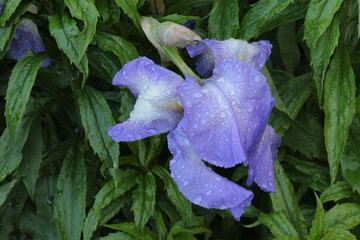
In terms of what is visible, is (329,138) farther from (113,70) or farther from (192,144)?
(113,70)

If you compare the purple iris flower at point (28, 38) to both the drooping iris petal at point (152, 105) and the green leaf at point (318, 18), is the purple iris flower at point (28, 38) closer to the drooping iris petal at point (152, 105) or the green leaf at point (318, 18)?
the drooping iris petal at point (152, 105)

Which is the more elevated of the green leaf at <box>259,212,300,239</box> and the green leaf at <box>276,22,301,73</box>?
the green leaf at <box>276,22,301,73</box>

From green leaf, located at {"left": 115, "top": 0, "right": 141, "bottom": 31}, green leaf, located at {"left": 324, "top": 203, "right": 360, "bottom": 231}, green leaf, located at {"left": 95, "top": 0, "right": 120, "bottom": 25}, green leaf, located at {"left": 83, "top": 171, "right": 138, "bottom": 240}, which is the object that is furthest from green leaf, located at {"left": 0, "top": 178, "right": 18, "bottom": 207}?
green leaf, located at {"left": 324, "top": 203, "right": 360, "bottom": 231}

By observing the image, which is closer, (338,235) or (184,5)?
(338,235)

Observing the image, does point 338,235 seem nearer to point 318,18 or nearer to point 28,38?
point 318,18

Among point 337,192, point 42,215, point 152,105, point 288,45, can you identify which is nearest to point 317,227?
point 337,192

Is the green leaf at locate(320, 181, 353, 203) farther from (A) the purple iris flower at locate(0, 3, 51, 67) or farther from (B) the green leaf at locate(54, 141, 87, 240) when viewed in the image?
(A) the purple iris flower at locate(0, 3, 51, 67)
